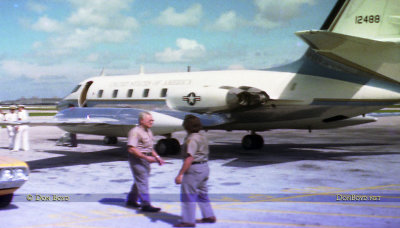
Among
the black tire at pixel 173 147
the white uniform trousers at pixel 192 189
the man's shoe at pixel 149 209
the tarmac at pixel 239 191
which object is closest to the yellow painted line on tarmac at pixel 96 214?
the tarmac at pixel 239 191

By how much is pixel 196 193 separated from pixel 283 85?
9.95 metres

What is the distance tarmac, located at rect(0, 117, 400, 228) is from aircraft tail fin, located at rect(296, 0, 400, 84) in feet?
10.9

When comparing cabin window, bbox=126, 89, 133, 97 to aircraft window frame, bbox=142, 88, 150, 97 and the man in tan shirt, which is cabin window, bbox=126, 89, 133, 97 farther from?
the man in tan shirt

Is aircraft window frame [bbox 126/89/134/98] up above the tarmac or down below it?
above

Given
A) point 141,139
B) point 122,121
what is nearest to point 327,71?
point 122,121

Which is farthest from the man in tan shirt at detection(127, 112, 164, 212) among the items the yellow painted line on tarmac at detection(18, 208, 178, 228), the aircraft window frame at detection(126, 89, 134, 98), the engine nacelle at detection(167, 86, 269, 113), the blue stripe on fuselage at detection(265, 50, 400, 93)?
the aircraft window frame at detection(126, 89, 134, 98)

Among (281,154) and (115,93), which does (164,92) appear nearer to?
(115,93)

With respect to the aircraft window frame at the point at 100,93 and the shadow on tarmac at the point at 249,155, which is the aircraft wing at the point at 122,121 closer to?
the shadow on tarmac at the point at 249,155

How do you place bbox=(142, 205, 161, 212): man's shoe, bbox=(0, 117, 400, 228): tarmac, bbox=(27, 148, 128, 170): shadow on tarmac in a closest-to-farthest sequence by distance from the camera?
bbox=(0, 117, 400, 228): tarmac
bbox=(142, 205, 161, 212): man's shoe
bbox=(27, 148, 128, 170): shadow on tarmac

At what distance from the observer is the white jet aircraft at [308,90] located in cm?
1348

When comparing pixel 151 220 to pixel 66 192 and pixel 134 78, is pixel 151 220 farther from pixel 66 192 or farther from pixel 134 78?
pixel 134 78

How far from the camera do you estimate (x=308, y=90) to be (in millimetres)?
15141

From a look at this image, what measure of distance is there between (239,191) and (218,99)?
18.4ft

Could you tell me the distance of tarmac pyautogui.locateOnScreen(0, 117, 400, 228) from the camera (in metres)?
7.45
